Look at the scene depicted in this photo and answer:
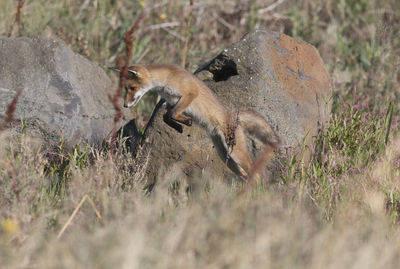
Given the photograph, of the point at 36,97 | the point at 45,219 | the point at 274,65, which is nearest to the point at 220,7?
the point at 274,65

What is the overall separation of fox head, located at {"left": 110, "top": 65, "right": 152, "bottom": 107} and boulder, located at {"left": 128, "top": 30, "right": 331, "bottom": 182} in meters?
0.27

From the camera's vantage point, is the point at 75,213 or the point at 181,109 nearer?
the point at 75,213

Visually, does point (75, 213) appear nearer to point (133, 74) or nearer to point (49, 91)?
point (133, 74)

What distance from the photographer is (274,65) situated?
5.61m

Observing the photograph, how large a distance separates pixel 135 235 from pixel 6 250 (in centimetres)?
83

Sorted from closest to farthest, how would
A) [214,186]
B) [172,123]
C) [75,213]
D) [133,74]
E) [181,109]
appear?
[75,213] < [214,186] < [181,109] < [172,123] < [133,74]

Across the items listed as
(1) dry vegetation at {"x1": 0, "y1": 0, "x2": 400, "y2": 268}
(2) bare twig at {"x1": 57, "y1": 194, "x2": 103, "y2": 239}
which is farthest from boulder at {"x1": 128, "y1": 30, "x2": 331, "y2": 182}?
(2) bare twig at {"x1": 57, "y1": 194, "x2": 103, "y2": 239}

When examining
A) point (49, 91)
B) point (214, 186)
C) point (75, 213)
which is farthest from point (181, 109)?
point (75, 213)

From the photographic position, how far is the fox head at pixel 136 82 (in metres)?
5.22

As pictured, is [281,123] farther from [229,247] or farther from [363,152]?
[229,247]

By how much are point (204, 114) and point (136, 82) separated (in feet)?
2.50

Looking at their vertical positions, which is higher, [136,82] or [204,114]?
[136,82]

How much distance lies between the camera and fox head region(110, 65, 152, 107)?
17.1 ft

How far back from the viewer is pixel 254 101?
5.38 metres
